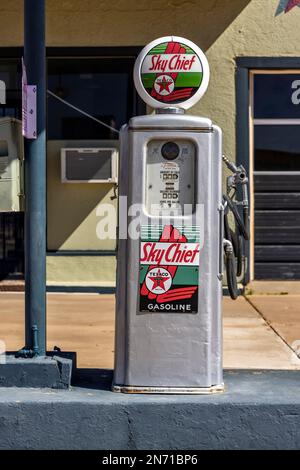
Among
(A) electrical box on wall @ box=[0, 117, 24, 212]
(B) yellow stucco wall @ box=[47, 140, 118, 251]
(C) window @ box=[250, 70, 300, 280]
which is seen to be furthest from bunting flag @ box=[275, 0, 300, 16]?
(A) electrical box on wall @ box=[0, 117, 24, 212]

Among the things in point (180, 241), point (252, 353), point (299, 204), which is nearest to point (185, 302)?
point (180, 241)

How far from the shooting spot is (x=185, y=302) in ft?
15.4

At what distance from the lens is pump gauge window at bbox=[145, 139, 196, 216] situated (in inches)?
184

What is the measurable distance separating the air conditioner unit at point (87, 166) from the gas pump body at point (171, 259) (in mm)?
5042

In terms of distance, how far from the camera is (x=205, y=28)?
31.6 feet

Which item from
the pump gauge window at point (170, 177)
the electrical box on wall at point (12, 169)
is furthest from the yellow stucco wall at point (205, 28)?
the pump gauge window at point (170, 177)

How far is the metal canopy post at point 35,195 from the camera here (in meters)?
4.98

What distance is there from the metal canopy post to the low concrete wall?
0.52 meters

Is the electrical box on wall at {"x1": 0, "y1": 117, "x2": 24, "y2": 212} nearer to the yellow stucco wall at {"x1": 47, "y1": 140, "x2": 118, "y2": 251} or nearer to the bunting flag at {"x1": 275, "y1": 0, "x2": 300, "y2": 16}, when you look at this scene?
the yellow stucco wall at {"x1": 47, "y1": 140, "x2": 118, "y2": 251}

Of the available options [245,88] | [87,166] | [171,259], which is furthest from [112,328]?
[245,88]

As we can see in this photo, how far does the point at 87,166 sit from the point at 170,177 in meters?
5.19
